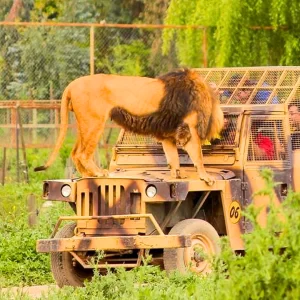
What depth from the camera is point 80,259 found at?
13.4 meters

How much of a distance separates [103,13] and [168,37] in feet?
39.2

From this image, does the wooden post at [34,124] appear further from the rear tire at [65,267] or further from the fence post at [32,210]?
the rear tire at [65,267]

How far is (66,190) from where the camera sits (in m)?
13.6

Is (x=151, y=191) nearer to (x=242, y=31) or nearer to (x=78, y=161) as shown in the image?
(x=78, y=161)

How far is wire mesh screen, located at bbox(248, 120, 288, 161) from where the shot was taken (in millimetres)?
14500

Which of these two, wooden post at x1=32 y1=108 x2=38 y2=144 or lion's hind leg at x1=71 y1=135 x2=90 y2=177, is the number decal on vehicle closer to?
lion's hind leg at x1=71 y1=135 x2=90 y2=177

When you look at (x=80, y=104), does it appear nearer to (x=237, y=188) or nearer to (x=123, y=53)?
(x=237, y=188)

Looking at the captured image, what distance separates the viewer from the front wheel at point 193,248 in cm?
1318

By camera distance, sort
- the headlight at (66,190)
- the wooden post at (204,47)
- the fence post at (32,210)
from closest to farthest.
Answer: the headlight at (66,190) < the fence post at (32,210) < the wooden post at (204,47)

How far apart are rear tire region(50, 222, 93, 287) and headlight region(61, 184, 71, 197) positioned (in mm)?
391

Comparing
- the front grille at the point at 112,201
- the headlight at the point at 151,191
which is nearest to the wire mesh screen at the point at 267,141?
the headlight at the point at 151,191

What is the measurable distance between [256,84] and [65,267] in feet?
10.6

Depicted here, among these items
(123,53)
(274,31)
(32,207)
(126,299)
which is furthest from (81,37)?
(126,299)

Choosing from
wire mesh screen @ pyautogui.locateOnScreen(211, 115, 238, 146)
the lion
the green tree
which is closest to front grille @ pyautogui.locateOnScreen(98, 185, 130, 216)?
the lion
